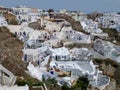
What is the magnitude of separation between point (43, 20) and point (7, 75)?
1672 inches

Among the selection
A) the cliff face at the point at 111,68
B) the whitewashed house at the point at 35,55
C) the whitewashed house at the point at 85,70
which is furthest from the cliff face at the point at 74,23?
the whitewashed house at the point at 85,70

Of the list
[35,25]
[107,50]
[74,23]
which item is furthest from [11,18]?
[107,50]

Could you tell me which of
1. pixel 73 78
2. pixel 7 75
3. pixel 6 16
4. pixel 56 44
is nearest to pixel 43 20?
pixel 6 16

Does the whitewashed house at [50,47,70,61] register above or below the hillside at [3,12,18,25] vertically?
below

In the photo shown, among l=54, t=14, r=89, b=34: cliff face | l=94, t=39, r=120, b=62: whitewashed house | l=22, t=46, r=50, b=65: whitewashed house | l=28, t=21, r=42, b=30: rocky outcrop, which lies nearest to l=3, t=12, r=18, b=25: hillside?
l=28, t=21, r=42, b=30: rocky outcrop

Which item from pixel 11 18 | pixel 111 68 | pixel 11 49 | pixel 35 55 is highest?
pixel 11 18

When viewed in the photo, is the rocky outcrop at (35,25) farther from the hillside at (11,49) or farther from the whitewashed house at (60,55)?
the whitewashed house at (60,55)

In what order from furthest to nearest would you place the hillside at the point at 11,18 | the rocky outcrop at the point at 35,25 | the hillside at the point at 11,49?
the rocky outcrop at the point at 35,25, the hillside at the point at 11,18, the hillside at the point at 11,49

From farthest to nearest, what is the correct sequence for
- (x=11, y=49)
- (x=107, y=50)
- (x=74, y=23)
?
(x=74, y=23)
(x=107, y=50)
(x=11, y=49)

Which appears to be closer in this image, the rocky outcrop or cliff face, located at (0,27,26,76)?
cliff face, located at (0,27,26,76)

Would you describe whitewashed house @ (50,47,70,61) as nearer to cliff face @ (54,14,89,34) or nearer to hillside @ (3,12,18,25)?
hillside @ (3,12,18,25)

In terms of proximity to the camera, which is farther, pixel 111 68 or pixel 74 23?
pixel 74 23

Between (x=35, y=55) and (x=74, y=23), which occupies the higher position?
(x=35, y=55)

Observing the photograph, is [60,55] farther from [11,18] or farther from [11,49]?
[11,18]
